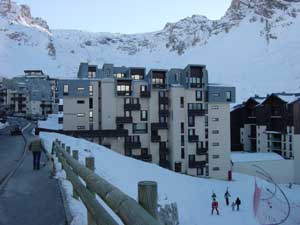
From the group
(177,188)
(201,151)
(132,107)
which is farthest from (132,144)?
(177,188)

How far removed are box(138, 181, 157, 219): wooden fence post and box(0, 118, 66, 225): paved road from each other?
4.52 m

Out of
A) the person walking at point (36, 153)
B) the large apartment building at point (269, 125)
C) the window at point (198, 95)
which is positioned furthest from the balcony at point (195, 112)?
the person walking at point (36, 153)

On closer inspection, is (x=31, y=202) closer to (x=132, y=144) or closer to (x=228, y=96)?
(x=132, y=144)

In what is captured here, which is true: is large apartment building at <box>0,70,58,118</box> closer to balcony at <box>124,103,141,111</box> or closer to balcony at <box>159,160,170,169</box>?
balcony at <box>124,103,141,111</box>

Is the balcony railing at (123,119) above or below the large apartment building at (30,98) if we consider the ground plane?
below

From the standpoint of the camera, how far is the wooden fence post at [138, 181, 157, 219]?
9.96ft

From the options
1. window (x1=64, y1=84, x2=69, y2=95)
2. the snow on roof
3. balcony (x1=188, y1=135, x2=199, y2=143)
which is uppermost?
window (x1=64, y1=84, x2=69, y2=95)

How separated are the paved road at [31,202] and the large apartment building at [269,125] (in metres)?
54.4

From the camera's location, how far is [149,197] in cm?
306

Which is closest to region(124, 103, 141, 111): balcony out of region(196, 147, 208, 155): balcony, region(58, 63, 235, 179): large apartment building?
region(58, 63, 235, 179): large apartment building

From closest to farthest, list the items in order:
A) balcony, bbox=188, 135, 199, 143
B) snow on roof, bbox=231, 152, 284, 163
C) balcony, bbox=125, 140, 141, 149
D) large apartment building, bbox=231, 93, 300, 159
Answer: balcony, bbox=125, 140, 141, 149 < balcony, bbox=188, 135, 199, 143 < snow on roof, bbox=231, 152, 284, 163 < large apartment building, bbox=231, 93, 300, 159

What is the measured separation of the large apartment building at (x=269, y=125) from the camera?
199ft

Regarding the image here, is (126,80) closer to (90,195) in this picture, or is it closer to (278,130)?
(278,130)

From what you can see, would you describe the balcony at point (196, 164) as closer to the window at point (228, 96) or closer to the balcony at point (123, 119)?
the window at point (228, 96)
